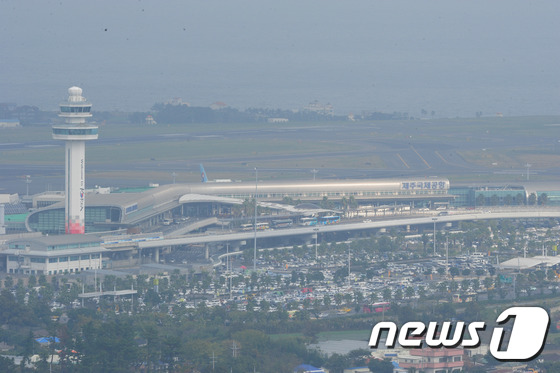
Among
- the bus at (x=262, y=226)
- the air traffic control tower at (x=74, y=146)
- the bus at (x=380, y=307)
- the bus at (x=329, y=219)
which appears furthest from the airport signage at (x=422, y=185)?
the bus at (x=380, y=307)

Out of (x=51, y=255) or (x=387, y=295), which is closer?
(x=387, y=295)

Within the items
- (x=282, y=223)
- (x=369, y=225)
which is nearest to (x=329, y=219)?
(x=369, y=225)

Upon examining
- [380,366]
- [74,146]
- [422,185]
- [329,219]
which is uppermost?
[74,146]

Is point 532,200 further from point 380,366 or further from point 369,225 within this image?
point 380,366

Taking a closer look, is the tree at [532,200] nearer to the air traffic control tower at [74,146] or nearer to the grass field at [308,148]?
the grass field at [308,148]

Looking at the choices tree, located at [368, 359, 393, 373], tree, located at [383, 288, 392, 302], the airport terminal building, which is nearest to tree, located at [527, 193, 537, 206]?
the airport terminal building

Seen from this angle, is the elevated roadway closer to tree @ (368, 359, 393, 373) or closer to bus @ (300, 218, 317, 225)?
bus @ (300, 218, 317, 225)
